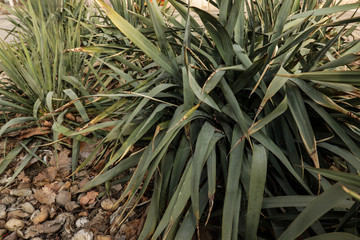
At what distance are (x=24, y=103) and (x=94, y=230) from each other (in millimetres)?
800

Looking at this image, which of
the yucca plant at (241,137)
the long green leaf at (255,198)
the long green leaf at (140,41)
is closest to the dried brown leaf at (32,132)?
the yucca plant at (241,137)

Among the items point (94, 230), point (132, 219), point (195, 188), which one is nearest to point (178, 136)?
point (195, 188)

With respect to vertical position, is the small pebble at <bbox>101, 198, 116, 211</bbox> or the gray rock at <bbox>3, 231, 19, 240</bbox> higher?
the small pebble at <bbox>101, 198, 116, 211</bbox>

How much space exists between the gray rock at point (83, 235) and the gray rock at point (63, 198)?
0.18m

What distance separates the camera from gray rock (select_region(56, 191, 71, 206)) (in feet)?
4.35

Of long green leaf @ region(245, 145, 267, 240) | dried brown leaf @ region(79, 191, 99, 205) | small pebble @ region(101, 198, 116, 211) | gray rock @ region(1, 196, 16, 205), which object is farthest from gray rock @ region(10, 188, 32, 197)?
long green leaf @ region(245, 145, 267, 240)

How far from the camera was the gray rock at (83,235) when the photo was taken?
46.5 inches

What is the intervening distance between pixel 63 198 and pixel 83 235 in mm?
226

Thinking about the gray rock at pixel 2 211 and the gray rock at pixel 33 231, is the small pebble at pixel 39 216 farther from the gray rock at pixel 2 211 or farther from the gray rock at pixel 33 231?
the gray rock at pixel 2 211

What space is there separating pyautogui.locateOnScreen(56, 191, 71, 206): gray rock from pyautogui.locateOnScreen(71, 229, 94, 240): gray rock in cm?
18

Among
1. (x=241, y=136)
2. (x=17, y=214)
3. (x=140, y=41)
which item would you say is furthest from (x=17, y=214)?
(x=241, y=136)

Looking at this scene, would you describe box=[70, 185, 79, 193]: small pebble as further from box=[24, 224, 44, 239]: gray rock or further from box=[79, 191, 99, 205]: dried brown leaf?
box=[24, 224, 44, 239]: gray rock

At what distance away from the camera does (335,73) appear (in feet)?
2.80

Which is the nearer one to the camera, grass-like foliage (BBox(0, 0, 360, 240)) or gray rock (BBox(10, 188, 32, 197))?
grass-like foliage (BBox(0, 0, 360, 240))
